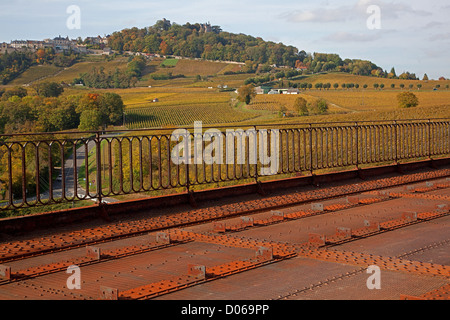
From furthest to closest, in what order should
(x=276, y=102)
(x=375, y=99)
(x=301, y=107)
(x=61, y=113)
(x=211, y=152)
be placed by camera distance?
(x=276, y=102)
(x=375, y=99)
(x=61, y=113)
(x=301, y=107)
(x=211, y=152)

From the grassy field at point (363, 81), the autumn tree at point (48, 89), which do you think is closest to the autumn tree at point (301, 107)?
the grassy field at point (363, 81)

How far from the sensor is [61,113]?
111312 mm

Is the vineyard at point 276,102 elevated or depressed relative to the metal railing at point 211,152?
elevated

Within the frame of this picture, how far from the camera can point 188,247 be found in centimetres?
595

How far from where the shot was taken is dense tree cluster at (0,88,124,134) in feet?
351

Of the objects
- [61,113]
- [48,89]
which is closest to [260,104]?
[61,113]

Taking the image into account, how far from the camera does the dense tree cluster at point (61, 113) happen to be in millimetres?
107125

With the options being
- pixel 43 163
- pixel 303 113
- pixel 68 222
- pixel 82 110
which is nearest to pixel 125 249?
pixel 68 222

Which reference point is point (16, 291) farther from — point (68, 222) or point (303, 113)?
point (303, 113)

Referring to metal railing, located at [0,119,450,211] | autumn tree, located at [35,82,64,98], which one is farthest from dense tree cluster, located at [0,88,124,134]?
metal railing, located at [0,119,450,211]

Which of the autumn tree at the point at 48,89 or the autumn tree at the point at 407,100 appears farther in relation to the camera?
the autumn tree at the point at 48,89

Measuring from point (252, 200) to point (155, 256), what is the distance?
386 cm

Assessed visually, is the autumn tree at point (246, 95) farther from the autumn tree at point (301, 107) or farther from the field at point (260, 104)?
the autumn tree at point (301, 107)

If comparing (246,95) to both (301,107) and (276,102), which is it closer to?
(276,102)
